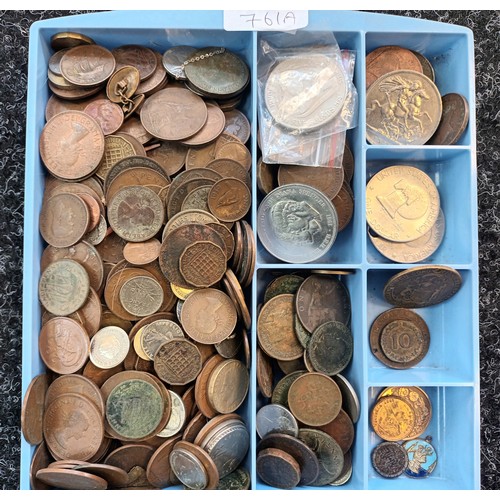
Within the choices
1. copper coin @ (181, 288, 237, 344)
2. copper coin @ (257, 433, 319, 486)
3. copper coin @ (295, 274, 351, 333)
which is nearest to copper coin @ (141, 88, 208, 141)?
copper coin @ (181, 288, 237, 344)

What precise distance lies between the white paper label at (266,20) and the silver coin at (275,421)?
3.86 feet

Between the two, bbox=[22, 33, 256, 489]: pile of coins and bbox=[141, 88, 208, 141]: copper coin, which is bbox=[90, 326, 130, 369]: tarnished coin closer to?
bbox=[22, 33, 256, 489]: pile of coins

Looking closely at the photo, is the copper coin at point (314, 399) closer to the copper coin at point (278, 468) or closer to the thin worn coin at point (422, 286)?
the copper coin at point (278, 468)

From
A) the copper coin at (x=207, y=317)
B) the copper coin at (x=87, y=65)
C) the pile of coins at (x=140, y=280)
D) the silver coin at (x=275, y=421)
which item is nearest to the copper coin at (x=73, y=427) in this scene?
the pile of coins at (x=140, y=280)

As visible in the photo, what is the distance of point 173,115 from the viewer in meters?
1.77

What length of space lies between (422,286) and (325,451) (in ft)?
1.96

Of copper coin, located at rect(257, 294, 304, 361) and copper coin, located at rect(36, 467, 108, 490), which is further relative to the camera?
copper coin, located at rect(257, 294, 304, 361)

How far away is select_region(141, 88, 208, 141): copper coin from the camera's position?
1.77 meters

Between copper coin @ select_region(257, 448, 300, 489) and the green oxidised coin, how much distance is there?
342mm

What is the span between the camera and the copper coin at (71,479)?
5.16 feet

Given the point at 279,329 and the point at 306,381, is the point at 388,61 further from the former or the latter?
the point at 306,381

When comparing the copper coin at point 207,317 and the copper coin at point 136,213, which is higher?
the copper coin at point 136,213

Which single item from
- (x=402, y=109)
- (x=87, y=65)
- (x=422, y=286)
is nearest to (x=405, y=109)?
(x=402, y=109)

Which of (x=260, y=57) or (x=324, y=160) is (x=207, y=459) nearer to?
(x=324, y=160)
